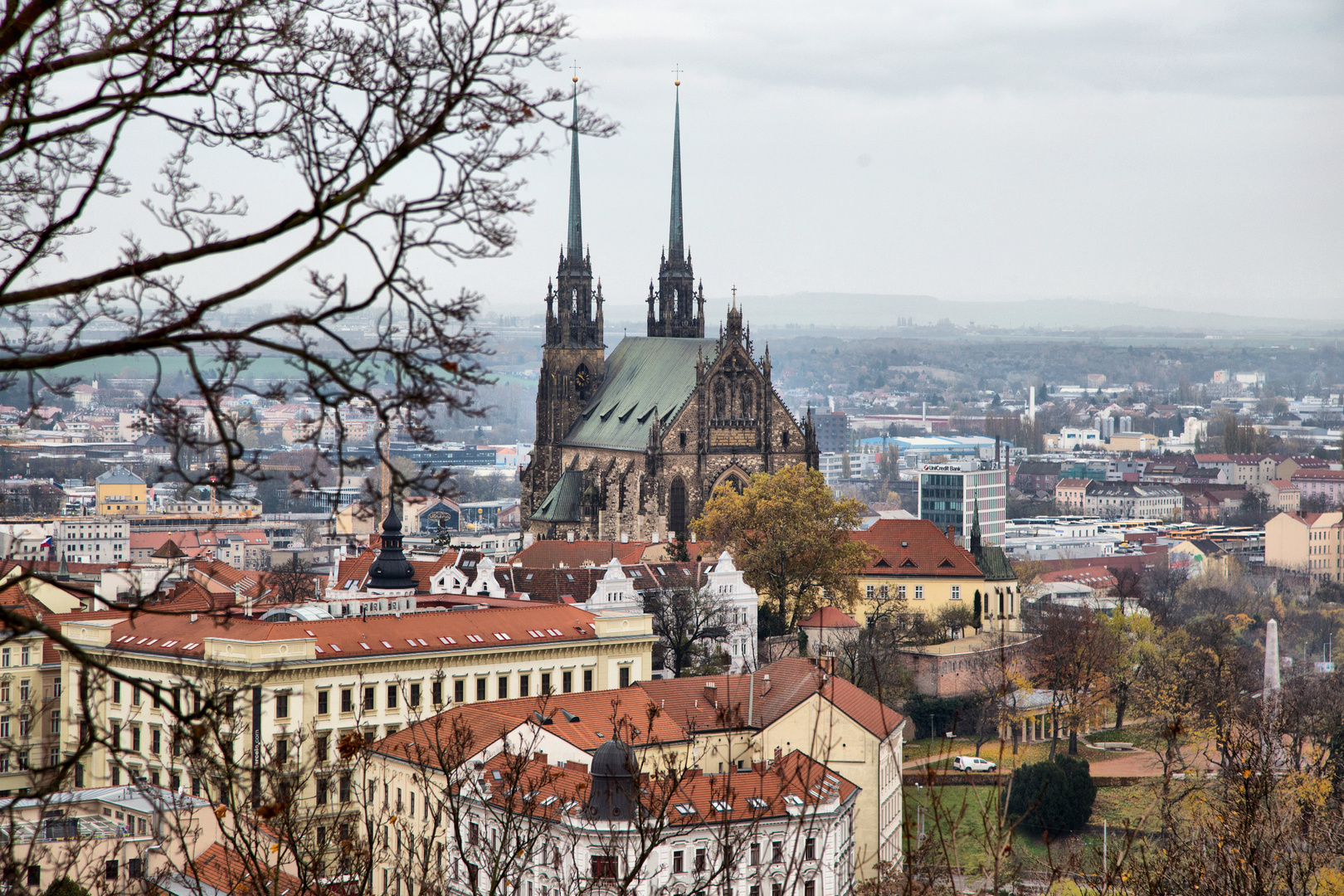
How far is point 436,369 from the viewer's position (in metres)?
12.1

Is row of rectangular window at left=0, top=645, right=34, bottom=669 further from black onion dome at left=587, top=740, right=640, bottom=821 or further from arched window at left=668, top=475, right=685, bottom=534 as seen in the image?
arched window at left=668, top=475, right=685, bottom=534

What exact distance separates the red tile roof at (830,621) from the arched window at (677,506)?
12839 mm

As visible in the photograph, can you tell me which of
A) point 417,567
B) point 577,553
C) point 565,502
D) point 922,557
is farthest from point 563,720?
point 565,502

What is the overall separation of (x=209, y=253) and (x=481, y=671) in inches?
2283

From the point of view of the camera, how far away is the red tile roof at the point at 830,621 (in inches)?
3433

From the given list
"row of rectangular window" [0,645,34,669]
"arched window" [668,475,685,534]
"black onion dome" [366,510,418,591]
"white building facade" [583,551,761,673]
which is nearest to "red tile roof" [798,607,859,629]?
"white building facade" [583,551,761,673]

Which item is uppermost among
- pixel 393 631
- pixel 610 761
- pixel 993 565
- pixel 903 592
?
pixel 610 761

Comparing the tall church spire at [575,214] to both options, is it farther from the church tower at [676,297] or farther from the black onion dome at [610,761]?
the black onion dome at [610,761]

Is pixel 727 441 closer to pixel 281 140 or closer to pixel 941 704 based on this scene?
pixel 941 704

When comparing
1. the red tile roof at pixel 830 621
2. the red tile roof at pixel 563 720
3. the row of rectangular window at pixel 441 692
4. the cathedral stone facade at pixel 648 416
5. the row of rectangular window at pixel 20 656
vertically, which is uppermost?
the cathedral stone facade at pixel 648 416

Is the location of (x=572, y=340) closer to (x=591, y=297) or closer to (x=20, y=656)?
(x=591, y=297)

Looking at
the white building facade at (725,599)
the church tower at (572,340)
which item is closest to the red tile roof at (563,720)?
the white building facade at (725,599)

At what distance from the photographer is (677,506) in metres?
100

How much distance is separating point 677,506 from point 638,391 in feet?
33.7
